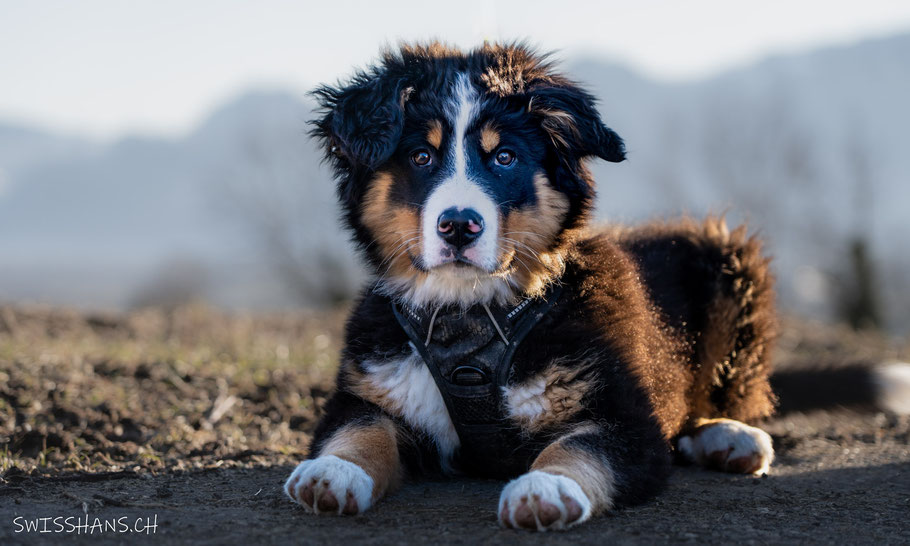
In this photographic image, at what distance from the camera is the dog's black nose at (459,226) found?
387 cm

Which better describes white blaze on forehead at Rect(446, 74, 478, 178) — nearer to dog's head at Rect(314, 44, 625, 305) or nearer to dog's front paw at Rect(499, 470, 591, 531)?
dog's head at Rect(314, 44, 625, 305)

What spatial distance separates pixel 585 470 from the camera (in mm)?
3672

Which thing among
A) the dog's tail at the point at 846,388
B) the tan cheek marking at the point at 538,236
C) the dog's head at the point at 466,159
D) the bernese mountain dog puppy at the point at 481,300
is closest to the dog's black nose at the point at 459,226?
the bernese mountain dog puppy at the point at 481,300

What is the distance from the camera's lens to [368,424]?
4277 mm

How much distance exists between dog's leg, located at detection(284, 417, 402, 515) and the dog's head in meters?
0.75

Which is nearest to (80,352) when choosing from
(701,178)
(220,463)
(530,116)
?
(220,463)

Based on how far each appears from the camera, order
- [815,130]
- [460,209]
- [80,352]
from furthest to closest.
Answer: [815,130], [80,352], [460,209]

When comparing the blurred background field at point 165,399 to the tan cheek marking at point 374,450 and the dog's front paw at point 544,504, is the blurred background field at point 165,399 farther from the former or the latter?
the dog's front paw at point 544,504

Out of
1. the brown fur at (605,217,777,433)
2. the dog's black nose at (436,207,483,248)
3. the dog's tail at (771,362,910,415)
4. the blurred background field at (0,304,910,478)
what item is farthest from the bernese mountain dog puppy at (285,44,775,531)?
the dog's tail at (771,362,910,415)

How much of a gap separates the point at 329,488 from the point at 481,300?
1148mm

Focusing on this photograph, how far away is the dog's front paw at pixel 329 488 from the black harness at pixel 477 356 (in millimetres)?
662

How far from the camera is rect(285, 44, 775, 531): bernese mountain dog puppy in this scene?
12.9ft

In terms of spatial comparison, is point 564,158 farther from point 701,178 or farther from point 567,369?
point 701,178

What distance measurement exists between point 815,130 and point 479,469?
2326cm
